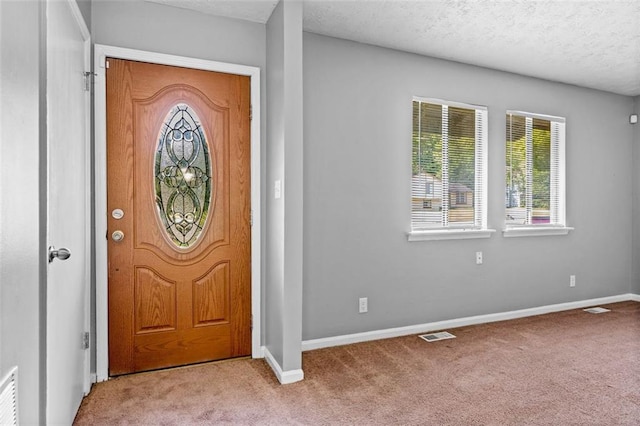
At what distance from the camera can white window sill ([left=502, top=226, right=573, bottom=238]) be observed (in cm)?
393

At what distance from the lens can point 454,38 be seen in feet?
10.3

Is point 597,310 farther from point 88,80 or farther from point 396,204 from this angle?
point 88,80

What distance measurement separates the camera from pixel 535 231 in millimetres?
4059

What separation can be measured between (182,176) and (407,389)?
202 cm

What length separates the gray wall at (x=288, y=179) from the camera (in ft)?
8.17

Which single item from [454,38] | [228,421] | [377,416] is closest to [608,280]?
[454,38]

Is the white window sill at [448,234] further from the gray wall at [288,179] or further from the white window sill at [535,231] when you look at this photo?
the gray wall at [288,179]

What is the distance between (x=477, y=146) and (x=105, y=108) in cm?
318

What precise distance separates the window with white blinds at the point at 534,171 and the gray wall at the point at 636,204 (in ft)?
3.98

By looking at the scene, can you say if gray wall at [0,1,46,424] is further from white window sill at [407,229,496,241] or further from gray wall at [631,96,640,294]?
gray wall at [631,96,640,294]

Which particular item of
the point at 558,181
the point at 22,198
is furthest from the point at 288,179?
the point at 558,181

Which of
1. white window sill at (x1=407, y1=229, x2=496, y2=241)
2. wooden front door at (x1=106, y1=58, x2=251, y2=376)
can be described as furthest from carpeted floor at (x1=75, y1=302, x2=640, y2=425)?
white window sill at (x1=407, y1=229, x2=496, y2=241)

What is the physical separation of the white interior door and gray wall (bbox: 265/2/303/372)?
114cm

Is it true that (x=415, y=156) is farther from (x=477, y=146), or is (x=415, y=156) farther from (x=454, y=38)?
(x=454, y=38)
